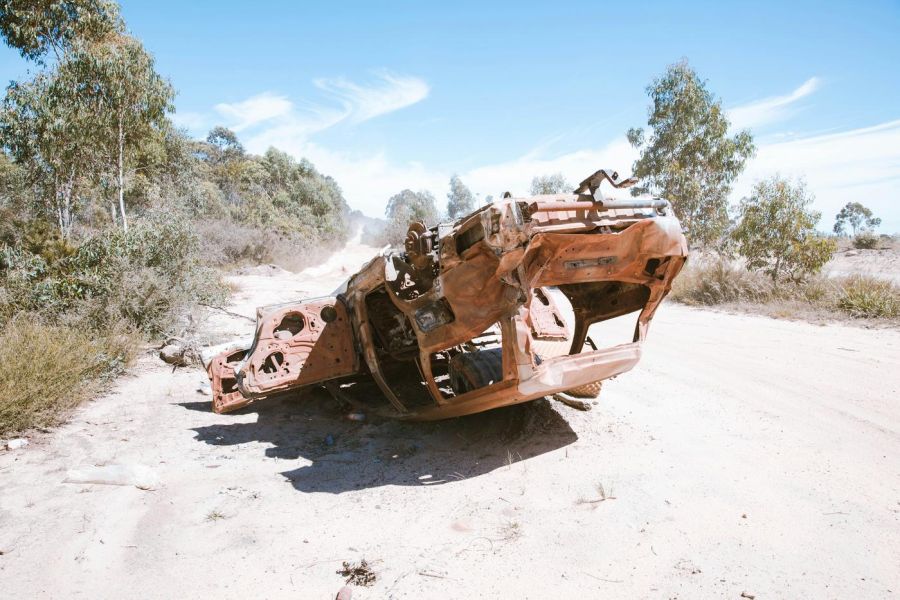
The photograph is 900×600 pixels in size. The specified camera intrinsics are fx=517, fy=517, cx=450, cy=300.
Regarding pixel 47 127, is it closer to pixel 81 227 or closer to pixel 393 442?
pixel 81 227

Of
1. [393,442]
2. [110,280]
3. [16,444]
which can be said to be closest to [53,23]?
[110,280]

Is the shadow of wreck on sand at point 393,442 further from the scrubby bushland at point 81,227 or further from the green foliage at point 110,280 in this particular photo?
the green foliage at point 110,280

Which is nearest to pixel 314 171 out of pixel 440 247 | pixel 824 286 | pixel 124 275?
pixel 124 275

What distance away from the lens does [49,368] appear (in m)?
5.76

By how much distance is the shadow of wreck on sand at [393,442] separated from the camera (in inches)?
166

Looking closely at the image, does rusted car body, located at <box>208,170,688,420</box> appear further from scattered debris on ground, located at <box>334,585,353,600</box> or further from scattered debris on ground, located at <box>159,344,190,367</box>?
scattered debris on ground, located at <box>159,344,190,367</box>

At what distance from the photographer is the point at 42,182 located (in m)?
14.4

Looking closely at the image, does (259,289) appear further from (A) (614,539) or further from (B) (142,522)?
(A) (614,539)

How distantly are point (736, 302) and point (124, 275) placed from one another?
11.9m

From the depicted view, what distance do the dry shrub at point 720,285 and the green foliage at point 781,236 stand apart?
388 millimetres

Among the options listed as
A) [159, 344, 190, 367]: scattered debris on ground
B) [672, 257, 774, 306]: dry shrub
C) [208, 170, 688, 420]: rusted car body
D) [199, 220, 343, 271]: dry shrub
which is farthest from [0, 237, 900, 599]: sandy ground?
[199, 220, 343, 271]: dry shrub

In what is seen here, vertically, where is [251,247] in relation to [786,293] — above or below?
above

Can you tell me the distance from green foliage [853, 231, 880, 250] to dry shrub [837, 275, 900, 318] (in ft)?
57.5

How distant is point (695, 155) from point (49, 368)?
65.5 feet
